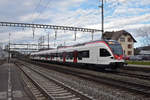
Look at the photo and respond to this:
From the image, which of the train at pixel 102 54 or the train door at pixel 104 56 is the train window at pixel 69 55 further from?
the train door at pixel 104 56

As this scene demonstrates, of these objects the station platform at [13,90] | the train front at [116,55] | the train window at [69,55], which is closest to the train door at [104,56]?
the train front at [116,55]

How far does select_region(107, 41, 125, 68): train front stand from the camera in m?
17.1

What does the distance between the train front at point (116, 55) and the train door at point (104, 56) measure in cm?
48

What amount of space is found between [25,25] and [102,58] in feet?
52.6

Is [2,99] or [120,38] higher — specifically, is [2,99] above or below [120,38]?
below

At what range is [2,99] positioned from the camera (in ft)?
25.8

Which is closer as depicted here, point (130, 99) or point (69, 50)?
point (130, 99)

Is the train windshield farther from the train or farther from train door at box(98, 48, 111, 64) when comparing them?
train door at box(98, 48, 111, 64)

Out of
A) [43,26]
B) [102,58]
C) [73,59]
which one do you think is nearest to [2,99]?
Answer: [102,58]

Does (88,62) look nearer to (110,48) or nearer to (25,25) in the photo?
(110,48)

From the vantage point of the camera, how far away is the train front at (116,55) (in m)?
17.1

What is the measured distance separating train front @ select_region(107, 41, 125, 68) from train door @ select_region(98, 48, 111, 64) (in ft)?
1.56

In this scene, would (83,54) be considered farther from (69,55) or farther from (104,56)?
(69,55)

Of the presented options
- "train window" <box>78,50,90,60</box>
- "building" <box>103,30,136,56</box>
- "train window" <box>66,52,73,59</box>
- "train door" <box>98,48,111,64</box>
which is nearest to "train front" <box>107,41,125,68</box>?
"train door" <box>98,48,111,64</box>
